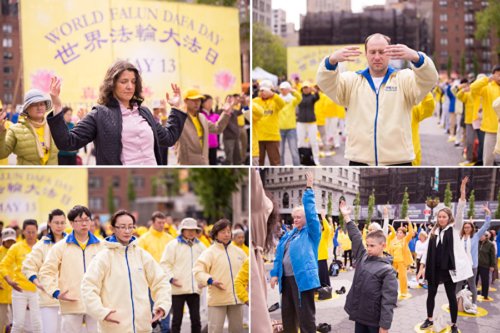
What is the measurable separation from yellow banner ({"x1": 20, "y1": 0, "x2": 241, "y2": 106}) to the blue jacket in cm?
189

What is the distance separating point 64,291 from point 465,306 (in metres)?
3.07

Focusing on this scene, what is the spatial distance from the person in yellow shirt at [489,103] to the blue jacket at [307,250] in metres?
1.96

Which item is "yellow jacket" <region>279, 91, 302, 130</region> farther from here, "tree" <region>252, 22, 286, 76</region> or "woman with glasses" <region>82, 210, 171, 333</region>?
"woman with glasses" <region>82, 210, 171, 333</region>

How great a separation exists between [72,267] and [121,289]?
676mm

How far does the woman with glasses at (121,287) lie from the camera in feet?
16.5

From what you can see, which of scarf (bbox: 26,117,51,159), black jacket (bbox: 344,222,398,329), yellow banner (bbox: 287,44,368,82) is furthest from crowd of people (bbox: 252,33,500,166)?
scarf (bbox: 26,117,51,159)

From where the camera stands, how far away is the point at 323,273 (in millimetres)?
5680

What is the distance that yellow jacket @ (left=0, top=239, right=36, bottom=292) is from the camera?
5.93 metres

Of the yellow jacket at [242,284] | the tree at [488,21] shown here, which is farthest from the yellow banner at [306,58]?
the yellow jacket at [242,284]

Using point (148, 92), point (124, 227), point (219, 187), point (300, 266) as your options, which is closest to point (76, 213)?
point (124, 227)

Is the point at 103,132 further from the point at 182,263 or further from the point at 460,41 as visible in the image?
the point at 460,41

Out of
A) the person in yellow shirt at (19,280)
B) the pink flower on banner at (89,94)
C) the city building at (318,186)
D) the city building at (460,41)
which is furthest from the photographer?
the city building at (460,41)

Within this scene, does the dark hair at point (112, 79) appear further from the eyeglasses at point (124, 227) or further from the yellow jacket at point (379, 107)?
the yellow jacket at point (379, 107)

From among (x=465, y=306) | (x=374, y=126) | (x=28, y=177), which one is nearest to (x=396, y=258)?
(x=465, y=306)
